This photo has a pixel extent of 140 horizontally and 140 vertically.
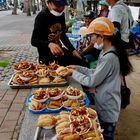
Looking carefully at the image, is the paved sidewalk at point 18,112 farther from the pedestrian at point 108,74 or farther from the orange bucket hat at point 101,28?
the orange bucket hat at point 101,28

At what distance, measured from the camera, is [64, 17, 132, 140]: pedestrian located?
2838 millimetres

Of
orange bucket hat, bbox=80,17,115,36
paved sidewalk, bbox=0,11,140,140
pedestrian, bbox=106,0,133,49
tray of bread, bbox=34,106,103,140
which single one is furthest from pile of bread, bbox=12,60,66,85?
pedestrian, bbox=106,0,133,49

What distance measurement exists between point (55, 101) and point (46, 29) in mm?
1635

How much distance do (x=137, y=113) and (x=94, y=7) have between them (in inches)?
389

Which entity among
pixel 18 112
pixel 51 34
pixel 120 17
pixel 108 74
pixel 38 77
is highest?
pixel 120 17

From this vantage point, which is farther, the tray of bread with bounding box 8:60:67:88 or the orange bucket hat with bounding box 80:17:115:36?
the tray of bread with bounding box 8:60:67:88

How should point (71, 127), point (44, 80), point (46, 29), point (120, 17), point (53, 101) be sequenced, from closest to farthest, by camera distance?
1. point (71, 127)
2. point (53, 101)
3. point (44, 80)
4. point (46, 29)
5. point (120, 17)

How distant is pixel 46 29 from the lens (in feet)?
13.7

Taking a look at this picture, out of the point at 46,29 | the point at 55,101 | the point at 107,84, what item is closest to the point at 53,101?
the point at 55,101

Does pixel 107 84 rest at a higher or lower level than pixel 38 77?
higher

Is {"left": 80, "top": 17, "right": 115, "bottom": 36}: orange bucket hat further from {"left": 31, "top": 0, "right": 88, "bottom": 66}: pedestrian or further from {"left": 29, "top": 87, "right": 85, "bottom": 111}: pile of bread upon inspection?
{"left": 31, "top": 0, "right": 88, "bottom": 66}: pedestrian

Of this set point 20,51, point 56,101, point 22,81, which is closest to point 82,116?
point 56,101

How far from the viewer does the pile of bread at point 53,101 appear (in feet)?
8.93

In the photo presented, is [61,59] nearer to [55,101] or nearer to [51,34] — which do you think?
[51,34]
